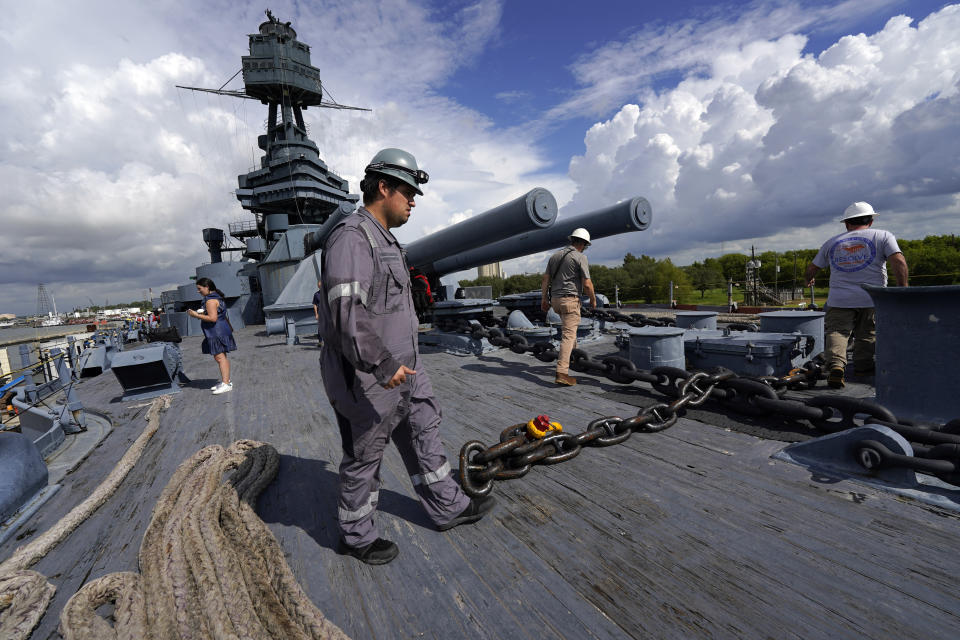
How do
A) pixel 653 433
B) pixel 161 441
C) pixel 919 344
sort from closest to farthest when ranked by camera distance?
pixel 919 344
pixel 653 433
pixel 161 441

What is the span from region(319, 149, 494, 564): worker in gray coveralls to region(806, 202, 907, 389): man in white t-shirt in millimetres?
3366

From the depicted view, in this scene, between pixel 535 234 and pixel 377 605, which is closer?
pixel 377 605

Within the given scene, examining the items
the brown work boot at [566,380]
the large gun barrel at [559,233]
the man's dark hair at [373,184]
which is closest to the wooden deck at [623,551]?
the brown work boot at [566,380]

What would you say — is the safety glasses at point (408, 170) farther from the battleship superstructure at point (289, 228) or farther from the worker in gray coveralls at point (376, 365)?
the battleship superstructure at point (289, 228)

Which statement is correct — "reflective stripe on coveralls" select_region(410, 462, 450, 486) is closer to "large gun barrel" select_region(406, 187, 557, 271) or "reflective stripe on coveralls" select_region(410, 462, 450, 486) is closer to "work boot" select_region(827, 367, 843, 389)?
"large gun barrel" select_region(406, 187, 557, 271)

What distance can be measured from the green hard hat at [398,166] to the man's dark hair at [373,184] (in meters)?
0.02

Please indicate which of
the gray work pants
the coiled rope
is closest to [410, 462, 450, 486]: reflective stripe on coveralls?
the gray work pants

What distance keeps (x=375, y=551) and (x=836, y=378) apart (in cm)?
362

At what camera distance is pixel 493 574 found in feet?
4.55

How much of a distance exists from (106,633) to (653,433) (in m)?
2.57

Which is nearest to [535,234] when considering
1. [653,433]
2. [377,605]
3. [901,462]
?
[653,433]

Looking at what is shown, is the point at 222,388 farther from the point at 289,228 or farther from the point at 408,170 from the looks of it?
the point at 289,228

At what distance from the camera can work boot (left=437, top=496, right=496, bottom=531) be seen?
164cm

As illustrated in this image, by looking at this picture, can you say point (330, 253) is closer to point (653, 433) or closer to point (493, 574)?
point (493, 574)
